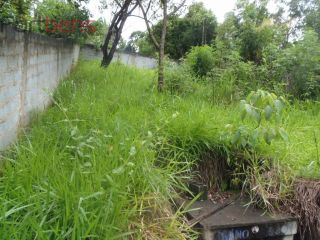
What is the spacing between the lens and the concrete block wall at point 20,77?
2.60 m

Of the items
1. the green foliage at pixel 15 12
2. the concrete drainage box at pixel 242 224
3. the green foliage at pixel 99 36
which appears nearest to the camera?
the concrete drainage box at pixel 242 224

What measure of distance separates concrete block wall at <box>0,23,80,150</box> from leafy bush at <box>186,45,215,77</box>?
10.9 ft

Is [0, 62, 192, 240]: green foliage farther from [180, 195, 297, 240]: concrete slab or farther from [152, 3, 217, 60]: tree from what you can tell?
[152, 3, 217, 60]: tree

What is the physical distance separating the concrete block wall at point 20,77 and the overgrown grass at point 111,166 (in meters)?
0.17

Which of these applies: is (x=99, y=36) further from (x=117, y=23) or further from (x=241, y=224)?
(x=241, y=224)

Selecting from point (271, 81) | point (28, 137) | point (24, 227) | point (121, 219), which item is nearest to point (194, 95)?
point (271, 81)

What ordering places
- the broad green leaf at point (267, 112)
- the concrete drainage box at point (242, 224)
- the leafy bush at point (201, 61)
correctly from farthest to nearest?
1. the leafy bush at point (201, 61)
2. the broad green leaf at point (267, 112)
3. the concrete drainage box at point (242, 224)

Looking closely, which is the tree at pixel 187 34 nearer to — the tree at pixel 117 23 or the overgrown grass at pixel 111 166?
the tree at pixel 117 23

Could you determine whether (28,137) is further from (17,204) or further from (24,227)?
(24,227)

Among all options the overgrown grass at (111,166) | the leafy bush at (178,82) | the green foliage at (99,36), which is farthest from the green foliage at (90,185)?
the green foliage at (99,36)

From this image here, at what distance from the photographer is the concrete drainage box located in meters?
2.36

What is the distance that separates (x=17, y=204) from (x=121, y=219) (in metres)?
0.57

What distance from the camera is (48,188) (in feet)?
5.80

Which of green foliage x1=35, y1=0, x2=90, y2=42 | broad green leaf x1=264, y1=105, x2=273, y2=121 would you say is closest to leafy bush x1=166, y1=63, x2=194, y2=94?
broad green leaf x1=264, y1=105, x2=273, y2=121
